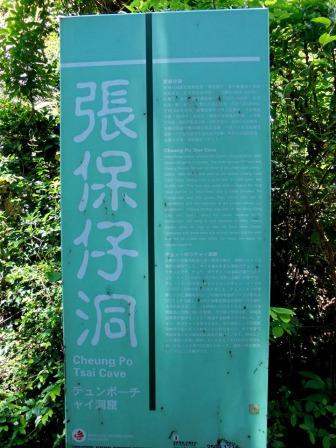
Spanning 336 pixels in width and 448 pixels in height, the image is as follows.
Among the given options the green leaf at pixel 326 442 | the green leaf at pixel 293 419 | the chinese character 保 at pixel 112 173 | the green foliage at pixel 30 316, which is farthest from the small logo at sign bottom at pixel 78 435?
the green leaf at pixel 326 442

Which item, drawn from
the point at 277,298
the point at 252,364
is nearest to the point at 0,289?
the point at 277,298

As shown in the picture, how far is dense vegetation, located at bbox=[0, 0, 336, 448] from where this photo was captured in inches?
93.0

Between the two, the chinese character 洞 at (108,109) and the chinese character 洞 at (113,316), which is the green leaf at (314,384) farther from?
the chinese character 洞 at (108,109)

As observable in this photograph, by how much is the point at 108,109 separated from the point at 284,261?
1.78m

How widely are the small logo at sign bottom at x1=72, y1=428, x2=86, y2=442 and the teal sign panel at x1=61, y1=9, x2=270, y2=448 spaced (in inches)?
4.0

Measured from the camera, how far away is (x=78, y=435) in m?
1.87

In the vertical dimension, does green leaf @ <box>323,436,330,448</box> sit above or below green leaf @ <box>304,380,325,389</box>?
below

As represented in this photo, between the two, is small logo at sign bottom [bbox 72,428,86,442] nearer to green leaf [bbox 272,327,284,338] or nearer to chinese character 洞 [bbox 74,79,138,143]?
green leaf [bbox 272,327,284,338]

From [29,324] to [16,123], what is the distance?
2.73m

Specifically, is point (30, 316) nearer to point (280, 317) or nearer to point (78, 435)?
point (78, 435)

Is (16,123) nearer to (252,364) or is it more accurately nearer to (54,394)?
(54,394)

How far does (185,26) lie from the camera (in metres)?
1.78

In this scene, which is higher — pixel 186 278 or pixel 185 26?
pixel 185 26

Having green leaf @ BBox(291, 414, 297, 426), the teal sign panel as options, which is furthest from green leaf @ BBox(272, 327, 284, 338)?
green leaf @ BBox(291, 414, 297, 426)
